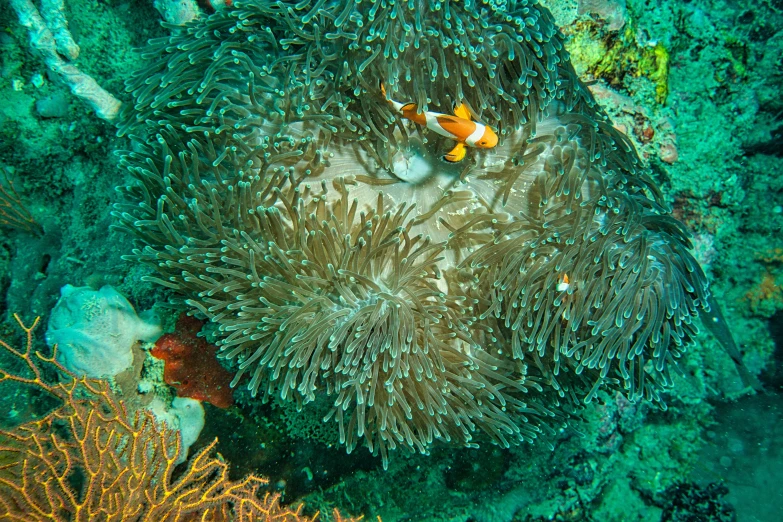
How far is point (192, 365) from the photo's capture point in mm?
3299

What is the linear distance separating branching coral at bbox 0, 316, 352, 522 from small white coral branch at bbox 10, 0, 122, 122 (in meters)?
2.29

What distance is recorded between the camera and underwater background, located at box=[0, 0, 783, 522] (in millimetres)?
3582

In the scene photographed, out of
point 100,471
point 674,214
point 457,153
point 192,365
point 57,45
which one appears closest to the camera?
point 100,471

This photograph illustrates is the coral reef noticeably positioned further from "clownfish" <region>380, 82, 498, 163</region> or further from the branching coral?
"clownfish" <region>380, 82, 498, 163</region>

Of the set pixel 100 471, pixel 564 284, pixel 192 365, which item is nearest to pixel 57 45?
pixel 192 365

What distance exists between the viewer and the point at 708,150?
3916mm

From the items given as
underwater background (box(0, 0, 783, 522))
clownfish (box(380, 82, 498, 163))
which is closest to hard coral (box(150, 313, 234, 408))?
underwater background (box(0, 0, 783, 522))

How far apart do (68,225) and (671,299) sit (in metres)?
5.10

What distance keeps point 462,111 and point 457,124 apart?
0.70 feet

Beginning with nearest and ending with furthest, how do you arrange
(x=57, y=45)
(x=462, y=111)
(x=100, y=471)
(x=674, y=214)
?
(x=100, y=471) → (x=462, y=111) → (x=674, y=214) → (x=57, y=45)

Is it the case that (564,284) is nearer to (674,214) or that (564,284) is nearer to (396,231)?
(396,231)

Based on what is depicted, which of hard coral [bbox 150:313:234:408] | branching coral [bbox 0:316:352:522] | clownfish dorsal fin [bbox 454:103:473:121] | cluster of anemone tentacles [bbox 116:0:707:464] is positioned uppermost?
clownfish dorsal fin [bbox 454:103:473:121]

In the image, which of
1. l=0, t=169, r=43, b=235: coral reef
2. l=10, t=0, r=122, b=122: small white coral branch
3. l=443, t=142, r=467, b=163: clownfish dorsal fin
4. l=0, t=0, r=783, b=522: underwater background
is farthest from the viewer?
l=0, t=169, r=43, b=235: coral reef

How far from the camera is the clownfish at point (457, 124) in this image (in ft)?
9.30
